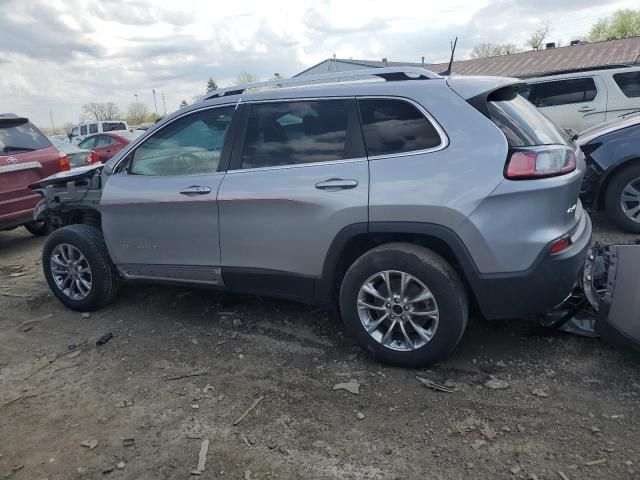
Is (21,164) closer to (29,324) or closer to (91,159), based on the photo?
(29,324)

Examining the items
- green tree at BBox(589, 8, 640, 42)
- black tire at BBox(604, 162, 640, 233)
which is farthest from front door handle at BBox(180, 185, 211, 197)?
green tree at BBox(589, 8, 640, 42)

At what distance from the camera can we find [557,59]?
2852 centimetres

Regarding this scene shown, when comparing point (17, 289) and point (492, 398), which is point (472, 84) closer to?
point (492, 398)

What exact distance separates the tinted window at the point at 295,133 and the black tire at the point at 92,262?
67.7 inches

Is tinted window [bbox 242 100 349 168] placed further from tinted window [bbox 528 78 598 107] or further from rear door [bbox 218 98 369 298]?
tinted window [bbox 528 78 598 107]

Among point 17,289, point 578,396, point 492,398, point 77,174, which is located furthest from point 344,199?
point 17,289

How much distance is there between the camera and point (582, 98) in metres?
9.21

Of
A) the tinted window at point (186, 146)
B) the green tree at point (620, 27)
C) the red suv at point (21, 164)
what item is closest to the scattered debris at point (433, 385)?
the tinted window at point (186, 146)

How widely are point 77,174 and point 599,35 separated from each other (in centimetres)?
7018

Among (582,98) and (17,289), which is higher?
(582,98)

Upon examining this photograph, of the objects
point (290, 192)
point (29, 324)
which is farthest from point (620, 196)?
point (29, 324)

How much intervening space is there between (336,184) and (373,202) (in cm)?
27

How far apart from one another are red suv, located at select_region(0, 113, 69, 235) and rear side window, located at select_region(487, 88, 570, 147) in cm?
571

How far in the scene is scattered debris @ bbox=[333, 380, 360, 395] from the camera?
311 centimetres
